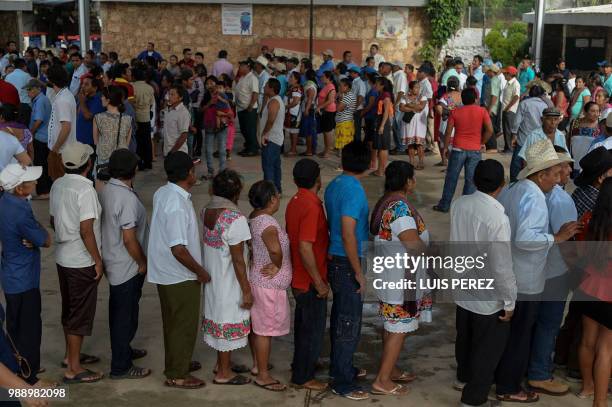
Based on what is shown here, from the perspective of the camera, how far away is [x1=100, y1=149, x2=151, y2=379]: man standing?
517 cm

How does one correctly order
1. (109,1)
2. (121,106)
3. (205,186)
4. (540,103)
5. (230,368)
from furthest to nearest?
(109,1) < (205,186) < (540,103) < (121,106) < (230,368)

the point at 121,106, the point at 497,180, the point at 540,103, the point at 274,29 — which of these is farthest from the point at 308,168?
the point at 274,29

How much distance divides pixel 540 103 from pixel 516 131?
52 cm

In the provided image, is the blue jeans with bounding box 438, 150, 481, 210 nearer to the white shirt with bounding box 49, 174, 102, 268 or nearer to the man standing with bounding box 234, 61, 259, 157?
the man standing with bounding box 234, 61, 259, 157

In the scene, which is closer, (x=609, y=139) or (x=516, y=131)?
(x=609, y=139)

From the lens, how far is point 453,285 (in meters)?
5.10

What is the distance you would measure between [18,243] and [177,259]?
Answer: 954mm

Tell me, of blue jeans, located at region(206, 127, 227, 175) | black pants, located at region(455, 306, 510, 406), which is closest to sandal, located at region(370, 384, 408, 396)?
black pants, located at region(455, 306, 510, 406)

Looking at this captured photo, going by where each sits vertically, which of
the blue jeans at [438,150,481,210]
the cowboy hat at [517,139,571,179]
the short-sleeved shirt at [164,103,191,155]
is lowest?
the blue jeans at [438,150,481,210]

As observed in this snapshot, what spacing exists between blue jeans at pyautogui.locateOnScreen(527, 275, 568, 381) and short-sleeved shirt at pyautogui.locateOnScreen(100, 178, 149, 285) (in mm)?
2599

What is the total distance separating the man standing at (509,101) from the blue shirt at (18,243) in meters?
9.92

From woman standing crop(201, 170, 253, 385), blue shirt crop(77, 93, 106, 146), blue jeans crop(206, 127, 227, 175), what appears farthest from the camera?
blue jeans crop(206, 127, 227, 175)

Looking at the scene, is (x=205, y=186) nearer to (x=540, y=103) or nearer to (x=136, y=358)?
(x=540, y=103)

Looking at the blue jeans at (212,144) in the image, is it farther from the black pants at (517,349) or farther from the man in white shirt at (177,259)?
the black pants at (517,349)
